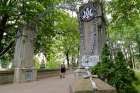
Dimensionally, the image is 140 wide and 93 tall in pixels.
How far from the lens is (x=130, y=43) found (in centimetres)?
5553

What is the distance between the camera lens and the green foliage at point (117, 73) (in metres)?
9.36

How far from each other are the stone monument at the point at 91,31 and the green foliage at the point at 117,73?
5017mm

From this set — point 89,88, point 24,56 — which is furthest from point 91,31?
point 89,88

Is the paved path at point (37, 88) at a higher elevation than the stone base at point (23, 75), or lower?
lower

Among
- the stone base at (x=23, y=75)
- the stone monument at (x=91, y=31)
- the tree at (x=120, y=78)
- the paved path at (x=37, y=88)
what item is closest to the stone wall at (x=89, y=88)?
the tree at (x=120, y=78)

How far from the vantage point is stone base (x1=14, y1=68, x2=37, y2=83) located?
64.3ft

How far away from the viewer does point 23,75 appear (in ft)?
65.5

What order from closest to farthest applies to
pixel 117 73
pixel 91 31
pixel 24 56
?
1. pixel 117 73
2. pixel 91 31
3. pixel 24 56

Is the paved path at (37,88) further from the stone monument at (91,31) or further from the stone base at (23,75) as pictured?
the stone base at (23,75)

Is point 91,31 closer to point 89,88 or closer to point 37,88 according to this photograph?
point 37,88

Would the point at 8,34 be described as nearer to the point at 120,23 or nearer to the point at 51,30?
the point at 51,30

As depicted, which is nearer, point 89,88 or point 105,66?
point 89,88

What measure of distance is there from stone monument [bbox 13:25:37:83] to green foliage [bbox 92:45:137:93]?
33.3ft

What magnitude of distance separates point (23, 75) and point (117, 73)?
457 inches
